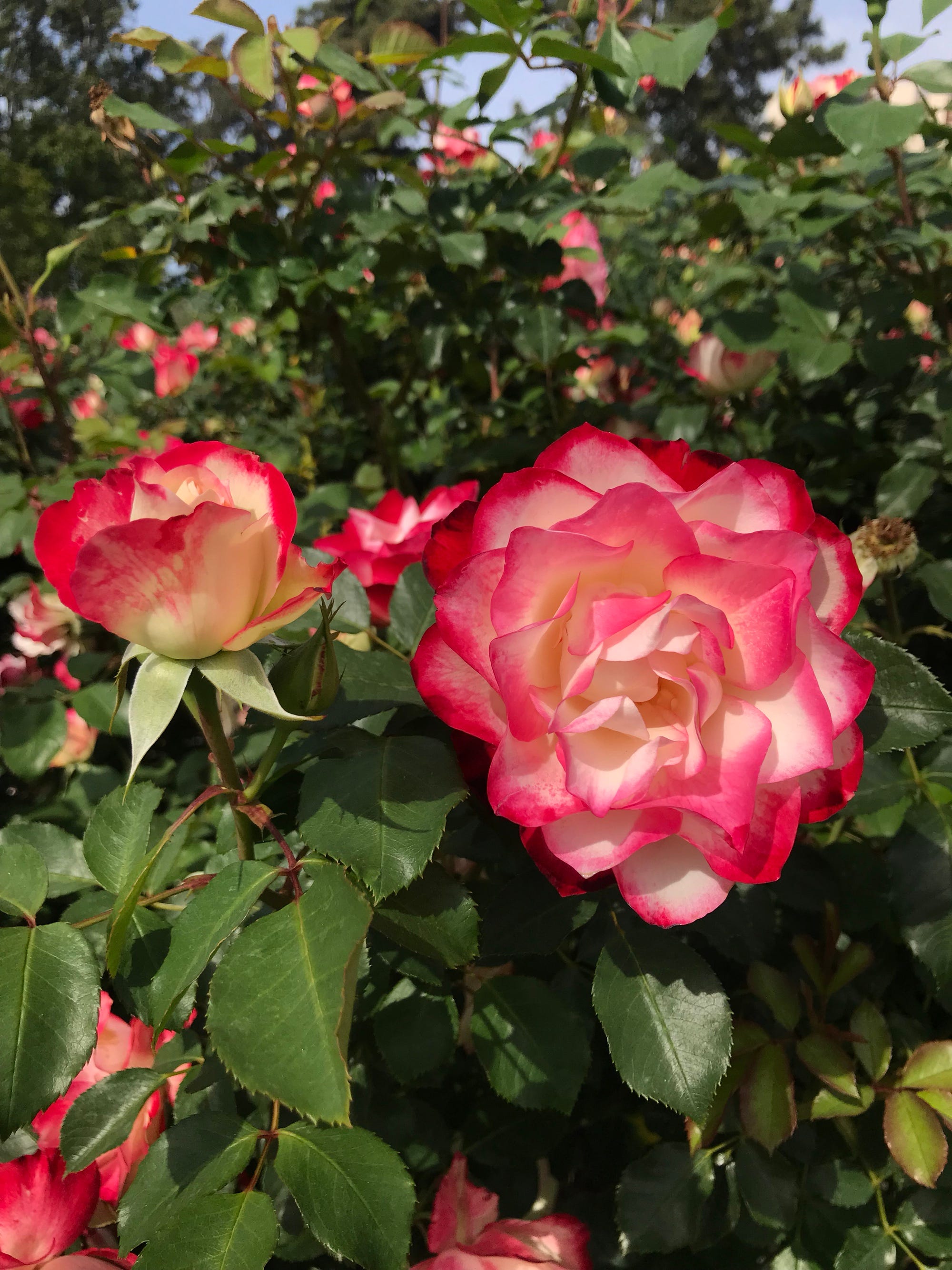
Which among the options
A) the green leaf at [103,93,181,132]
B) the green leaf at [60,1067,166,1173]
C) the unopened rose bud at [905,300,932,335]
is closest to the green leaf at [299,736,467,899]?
the green leaf at [60,1067,166,1173]

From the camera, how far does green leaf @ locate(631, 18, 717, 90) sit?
756 mm

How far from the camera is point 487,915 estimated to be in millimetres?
475

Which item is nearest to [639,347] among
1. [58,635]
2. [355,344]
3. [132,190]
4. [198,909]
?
[355,344]

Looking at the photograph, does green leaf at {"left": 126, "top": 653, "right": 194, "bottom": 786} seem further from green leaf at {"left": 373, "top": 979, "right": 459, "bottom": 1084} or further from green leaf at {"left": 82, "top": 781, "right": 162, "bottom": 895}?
green leaf at {"left": 373, "top": 979, "right": 459, "bottom": 1084}

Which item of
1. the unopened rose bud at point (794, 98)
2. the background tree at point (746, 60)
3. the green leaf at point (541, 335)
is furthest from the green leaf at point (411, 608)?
the background tree at point (746, 60)

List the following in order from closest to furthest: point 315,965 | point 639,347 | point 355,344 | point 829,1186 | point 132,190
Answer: point 315,965, point 829,1186, point 355,344, point 639,347, point 132,190

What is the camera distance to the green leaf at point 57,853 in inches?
22.5

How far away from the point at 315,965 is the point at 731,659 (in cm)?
23

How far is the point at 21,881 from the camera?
1.46ft

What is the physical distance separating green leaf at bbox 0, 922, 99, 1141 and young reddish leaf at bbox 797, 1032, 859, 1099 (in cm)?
43

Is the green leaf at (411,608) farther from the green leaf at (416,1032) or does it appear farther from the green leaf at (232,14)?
the green leaf at (232,14)

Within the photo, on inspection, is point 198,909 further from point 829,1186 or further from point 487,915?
point 829,1186

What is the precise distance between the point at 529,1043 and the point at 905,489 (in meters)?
0.71

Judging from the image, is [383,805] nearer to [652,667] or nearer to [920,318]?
[652,667]
